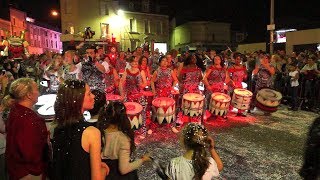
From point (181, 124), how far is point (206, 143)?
569cm

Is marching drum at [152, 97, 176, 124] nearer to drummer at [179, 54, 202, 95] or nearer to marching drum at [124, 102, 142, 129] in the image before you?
marching drum at [124, 102, 142, 129]

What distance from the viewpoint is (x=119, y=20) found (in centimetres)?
3553

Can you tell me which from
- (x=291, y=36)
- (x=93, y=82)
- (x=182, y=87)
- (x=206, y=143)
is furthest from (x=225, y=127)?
(x=291, y=36)

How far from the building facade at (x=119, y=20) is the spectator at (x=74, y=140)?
90.0 feet

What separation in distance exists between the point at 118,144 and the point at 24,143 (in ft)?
2.63

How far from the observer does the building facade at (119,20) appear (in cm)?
3284

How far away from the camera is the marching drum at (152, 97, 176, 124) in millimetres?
6910

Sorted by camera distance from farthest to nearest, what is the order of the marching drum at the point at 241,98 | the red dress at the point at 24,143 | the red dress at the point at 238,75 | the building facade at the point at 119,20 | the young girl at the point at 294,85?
1. the building facade at the point at 119,20
2. the young girl at the point at 294,85
3. the red dress at the point at 238,75
4. the marching drum at the point at 241,98
5. the red dress at the point at 24,143

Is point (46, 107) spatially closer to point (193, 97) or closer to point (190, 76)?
point (193, 97)

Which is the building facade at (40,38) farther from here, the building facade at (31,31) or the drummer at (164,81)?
the drummer at (164,81)

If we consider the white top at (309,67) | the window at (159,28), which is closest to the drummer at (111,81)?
the white top at (309,67)

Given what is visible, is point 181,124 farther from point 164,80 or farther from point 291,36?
point 291,36

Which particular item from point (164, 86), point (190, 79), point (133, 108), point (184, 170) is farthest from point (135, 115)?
point (184, 170)

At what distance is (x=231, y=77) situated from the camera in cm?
929
